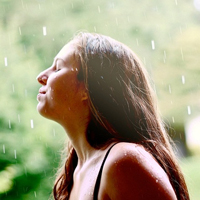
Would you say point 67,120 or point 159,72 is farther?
point 159,72

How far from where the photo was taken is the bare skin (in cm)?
81

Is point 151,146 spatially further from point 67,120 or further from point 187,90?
point 187,90

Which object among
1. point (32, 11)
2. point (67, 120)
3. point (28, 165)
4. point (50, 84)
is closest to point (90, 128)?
point (67, 120)

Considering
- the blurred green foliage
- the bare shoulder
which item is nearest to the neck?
the bare shoulder

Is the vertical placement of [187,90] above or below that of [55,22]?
below

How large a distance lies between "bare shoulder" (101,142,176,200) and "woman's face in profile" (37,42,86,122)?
236 mm

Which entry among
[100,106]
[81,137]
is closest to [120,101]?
[100,106]

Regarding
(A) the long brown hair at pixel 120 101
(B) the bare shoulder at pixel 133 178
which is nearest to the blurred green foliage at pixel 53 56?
(A) the long brown hair at pixel 120 101

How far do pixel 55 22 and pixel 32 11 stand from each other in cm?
16

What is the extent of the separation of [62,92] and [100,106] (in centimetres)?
12

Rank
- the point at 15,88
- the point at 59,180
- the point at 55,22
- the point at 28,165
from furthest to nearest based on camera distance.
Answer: the point at 55,22 < the point at 15,88 < the point at 28,165 < the point at 59,180

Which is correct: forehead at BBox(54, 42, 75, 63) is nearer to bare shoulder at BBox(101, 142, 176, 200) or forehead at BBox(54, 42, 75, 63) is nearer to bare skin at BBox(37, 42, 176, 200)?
bare skin at BBox(37, 42, 176, 200)

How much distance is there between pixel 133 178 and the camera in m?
0.81

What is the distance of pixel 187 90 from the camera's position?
246 centimetres
